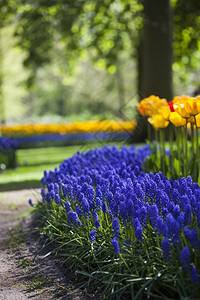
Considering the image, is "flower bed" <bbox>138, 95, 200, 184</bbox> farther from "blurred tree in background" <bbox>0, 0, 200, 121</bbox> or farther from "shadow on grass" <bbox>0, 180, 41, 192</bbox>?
"blurred tree in background" <bbox>0, 0, 200, 121</bbox>

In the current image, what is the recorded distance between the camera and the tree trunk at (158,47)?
33.0 ft

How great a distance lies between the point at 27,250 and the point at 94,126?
10.7 meters

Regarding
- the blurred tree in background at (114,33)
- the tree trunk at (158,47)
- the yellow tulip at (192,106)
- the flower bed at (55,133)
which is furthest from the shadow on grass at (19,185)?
the flower bed at (55,133)

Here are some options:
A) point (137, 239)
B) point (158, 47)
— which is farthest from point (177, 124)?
point (158, 47)

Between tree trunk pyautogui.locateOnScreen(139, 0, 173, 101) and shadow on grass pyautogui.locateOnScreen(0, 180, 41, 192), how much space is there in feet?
14.4

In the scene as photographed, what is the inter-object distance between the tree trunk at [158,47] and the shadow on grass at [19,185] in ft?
14.4

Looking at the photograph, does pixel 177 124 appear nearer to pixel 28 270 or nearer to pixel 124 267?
pixel 124 267

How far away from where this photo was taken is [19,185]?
7.15 meters

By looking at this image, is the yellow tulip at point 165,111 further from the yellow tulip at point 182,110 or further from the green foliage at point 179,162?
the yellow tulip at point 182,110

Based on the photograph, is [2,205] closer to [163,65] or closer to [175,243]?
[175,243]

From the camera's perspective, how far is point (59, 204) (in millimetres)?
3521

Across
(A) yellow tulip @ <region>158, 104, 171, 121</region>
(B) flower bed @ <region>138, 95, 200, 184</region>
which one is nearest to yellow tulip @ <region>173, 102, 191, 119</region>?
(B) flower bed @ <region>138, 95, 200, 184</region>

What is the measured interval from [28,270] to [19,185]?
4.15 metres

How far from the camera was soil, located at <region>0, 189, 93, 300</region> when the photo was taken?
2650 mm
